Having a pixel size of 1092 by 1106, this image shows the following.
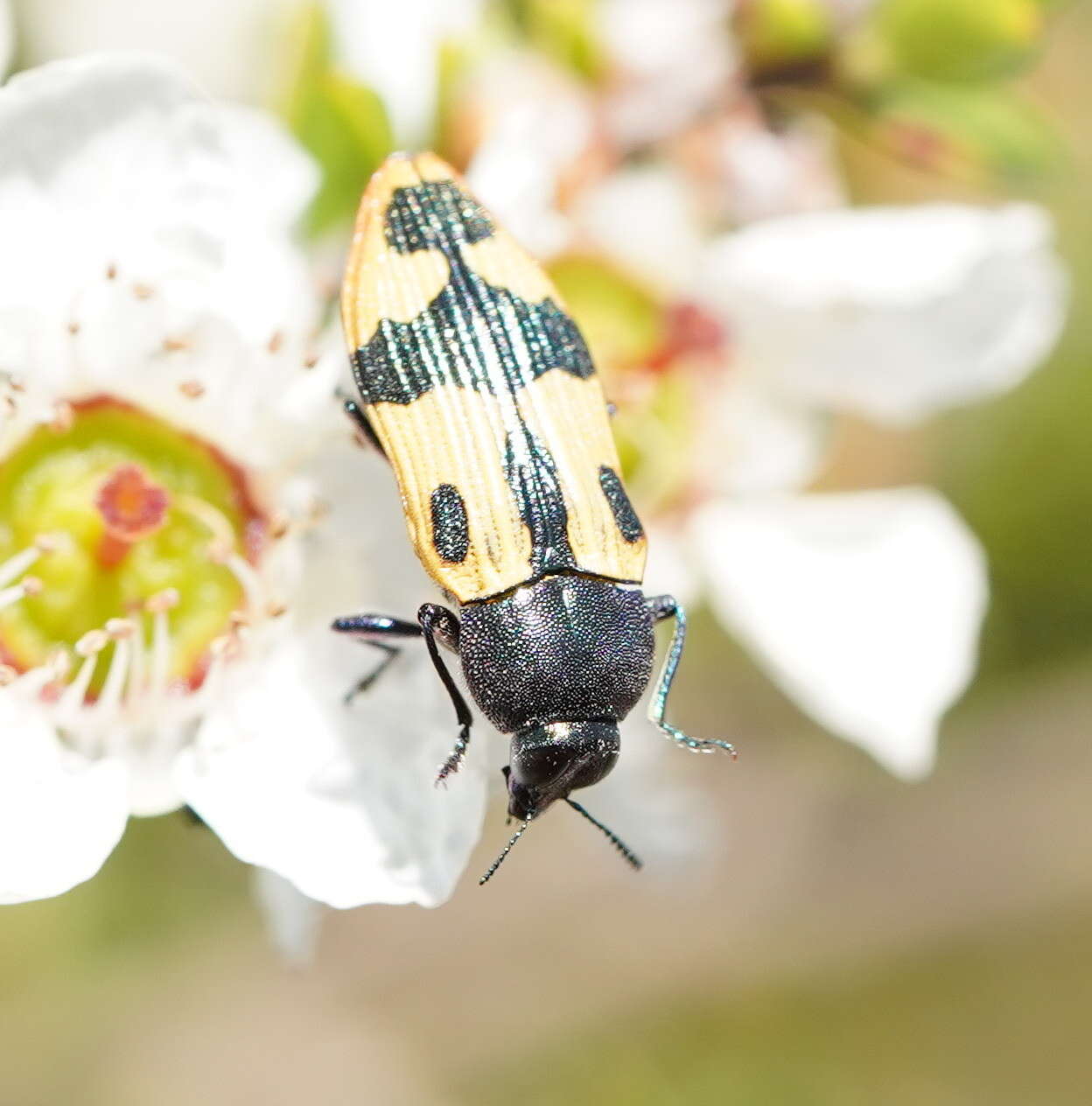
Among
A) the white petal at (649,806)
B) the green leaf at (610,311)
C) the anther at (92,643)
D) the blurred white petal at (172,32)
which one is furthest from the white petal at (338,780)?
the blurred white petal at (172,32)

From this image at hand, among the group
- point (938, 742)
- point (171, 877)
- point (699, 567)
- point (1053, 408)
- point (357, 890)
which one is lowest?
point (938, 742)

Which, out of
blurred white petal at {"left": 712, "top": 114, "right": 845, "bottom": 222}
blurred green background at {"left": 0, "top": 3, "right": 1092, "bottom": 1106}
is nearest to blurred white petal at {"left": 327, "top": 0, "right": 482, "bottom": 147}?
blurred white petal at {"left": 712, "top": 114, "right": 845, "bottom": 222}

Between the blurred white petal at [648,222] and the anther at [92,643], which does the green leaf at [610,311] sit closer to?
the blurred white petal at [648,222]

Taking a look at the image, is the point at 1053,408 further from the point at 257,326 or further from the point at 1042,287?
the point at 257,326

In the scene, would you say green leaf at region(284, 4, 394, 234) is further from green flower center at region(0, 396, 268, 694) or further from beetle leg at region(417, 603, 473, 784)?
beetle leg at region(417, 603, 473, 784)

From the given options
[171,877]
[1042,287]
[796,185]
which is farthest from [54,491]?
[171,877]

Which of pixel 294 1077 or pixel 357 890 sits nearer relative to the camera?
pixel 357 890
